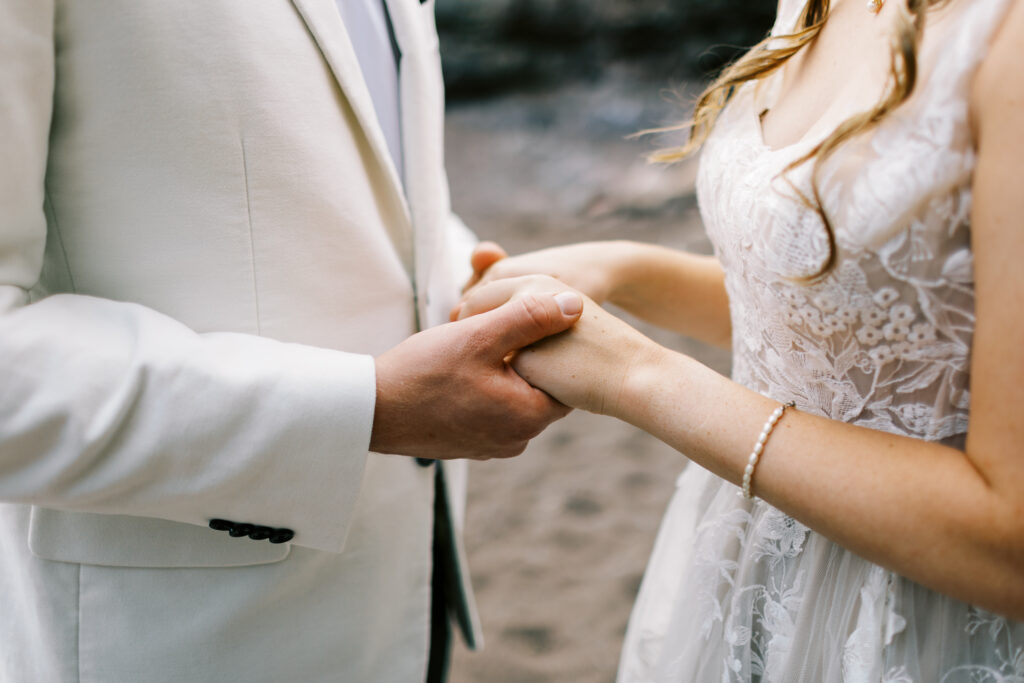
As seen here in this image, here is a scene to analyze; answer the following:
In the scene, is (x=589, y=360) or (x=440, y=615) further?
(x=440, y=615)

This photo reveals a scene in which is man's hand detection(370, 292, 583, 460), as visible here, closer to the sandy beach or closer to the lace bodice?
the lace bodice

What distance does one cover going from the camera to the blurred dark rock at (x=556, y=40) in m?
8.97

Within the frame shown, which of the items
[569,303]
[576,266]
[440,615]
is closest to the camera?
[569,303]

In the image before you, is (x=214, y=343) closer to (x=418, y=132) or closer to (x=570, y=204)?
(x=418, y=132)

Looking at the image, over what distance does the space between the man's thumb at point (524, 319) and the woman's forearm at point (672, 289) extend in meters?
0.35

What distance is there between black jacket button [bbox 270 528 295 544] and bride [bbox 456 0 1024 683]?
416 millimetres

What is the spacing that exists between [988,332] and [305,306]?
33.8 inches

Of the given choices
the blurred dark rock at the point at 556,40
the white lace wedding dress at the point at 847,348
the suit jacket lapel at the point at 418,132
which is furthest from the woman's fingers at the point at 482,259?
the blurred dark rock at the point at 556,40

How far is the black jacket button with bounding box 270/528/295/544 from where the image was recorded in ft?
3.48

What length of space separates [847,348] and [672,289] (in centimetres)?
51

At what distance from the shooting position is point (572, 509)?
3488 millimetres

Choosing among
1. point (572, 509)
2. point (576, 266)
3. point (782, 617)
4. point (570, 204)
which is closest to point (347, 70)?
point (576, 266)

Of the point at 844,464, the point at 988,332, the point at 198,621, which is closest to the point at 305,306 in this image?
the point at 198,621

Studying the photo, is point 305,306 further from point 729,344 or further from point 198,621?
point 729,344
